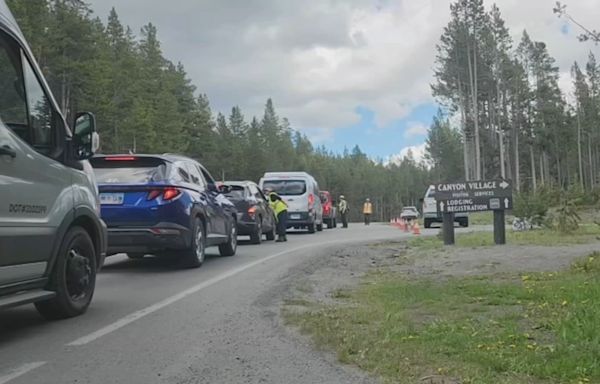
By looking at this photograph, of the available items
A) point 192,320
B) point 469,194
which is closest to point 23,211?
point 192,320

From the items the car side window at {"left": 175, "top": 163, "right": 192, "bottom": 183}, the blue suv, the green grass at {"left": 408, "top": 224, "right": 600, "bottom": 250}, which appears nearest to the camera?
the blue suv

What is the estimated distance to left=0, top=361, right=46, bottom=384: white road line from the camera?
4.99 m

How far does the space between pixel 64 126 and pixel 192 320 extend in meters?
2.41

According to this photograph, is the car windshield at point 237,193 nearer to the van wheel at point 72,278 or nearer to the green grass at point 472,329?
the green grass at point 472,329

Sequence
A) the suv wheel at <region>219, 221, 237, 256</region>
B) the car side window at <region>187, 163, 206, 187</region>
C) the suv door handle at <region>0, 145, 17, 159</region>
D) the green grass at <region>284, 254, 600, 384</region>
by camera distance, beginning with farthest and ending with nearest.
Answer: the suv wheel at <region>219, 221, 237, 256</region>, the car side window at <region>187, 163, 206, 187</region>, the suv door handle at <region>0, 145, 17, 159</region>, the green grass at <region>284, 254, 600, 384</region>

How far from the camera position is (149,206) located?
421 inches

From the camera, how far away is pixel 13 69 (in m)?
6.34

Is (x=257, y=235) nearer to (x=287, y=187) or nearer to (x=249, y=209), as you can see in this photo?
(x=249, y=209)

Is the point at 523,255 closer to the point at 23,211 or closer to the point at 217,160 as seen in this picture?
the point at 23,211

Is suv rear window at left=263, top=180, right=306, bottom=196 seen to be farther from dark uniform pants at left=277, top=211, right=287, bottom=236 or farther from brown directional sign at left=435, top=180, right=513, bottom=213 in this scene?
brown directional sign at left=435, top=180, right=513, bottom=213

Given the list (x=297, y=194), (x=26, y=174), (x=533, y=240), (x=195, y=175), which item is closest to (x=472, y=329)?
(x=26, y=174)

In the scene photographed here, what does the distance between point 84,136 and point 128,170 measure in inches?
150

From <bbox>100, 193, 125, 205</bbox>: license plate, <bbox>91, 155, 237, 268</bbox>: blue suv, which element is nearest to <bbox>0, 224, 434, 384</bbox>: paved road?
<bbox>91, 155, 237, 268</bbox>: blue suv

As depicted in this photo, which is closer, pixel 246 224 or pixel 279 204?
pixel 246 224
